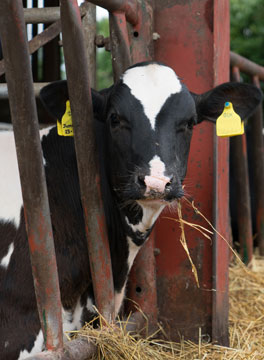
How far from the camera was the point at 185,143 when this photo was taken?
8.91 feet

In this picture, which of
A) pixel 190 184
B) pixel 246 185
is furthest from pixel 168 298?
pixel 246 185

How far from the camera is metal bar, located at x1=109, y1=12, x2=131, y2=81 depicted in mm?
2779

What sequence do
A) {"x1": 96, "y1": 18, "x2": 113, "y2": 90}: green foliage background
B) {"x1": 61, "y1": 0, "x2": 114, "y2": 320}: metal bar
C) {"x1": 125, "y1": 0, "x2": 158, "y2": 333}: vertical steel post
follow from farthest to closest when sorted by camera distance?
{"x1": 96, "y1": 18, "x2": 113, "y2": 90}: green foliage background, {"x1": 125, "y1": 0, "x2": 158, "y2": 333}: vertical steel post, {"x1": 61, "y1": 0, "x2": 114, "y2": 320}: metal bar

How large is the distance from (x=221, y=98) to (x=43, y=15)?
1.37 metres

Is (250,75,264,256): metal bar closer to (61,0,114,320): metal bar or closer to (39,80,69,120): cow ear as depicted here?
(39,80,69,120): cow ear

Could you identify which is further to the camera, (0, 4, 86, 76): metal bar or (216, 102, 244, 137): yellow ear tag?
(0, 4, 86, 76): metal bar

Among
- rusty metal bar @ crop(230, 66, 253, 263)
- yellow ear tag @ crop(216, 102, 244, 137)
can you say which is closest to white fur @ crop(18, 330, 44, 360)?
yellow ear tag @ crop(216, 102, 244, 137)

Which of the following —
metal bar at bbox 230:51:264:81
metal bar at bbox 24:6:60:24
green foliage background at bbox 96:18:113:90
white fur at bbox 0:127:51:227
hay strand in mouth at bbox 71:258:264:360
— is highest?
green foliage background at bbox 96:18:113:90

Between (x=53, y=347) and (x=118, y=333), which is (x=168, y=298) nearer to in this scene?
(x=118, y=333)

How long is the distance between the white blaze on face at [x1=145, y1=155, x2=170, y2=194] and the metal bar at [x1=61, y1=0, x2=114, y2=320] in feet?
0.80

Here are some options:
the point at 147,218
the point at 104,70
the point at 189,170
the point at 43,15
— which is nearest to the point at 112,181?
the point at 147,218

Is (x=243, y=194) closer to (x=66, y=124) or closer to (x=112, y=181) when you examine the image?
(x=112, y=181)

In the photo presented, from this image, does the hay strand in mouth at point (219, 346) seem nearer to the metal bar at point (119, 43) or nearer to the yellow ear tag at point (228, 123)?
the yellow ear tag at point (228, 123)

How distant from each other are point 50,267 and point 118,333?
2.31 ft
